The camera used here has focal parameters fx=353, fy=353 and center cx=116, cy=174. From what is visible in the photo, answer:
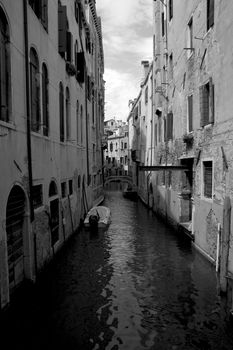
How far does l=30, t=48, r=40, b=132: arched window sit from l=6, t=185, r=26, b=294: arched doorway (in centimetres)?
221

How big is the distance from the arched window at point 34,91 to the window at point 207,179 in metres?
5.67

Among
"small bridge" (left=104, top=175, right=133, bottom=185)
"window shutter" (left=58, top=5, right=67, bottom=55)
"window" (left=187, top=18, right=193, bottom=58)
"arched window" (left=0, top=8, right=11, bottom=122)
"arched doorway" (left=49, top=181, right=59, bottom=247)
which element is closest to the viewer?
"arched window" (left=0, top=8, right=11, bottom=122)

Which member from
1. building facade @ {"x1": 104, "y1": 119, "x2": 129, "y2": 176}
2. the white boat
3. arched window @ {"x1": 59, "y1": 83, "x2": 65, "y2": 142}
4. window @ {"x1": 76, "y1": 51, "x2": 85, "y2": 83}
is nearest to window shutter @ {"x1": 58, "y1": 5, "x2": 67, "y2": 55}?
arched window @ {"x1": 59, "y1": 83, "x2": 65, "y2": 142}

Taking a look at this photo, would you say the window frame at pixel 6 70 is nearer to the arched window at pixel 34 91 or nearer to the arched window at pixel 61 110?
the arched window at pixel 34 91

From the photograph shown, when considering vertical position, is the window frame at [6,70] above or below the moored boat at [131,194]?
above

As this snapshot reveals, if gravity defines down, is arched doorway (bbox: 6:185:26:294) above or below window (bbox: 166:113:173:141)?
below

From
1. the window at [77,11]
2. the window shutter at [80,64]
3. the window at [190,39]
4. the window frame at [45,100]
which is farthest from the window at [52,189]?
the window at [77,11]

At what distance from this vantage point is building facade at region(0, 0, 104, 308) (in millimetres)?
7516

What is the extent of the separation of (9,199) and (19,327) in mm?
2628

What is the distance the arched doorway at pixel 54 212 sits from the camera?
38.8 feet

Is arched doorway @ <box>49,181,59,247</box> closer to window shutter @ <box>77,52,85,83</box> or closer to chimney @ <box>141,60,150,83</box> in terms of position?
window shutter @ <box>77,52,85,83</box>

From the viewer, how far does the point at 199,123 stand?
12.5 m

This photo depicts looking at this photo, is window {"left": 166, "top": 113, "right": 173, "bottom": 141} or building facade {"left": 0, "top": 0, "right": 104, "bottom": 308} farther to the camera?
window {"left": 166, "top": 113, "right": 173, "bottom": 141}

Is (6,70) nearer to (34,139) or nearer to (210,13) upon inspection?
(34,139)
